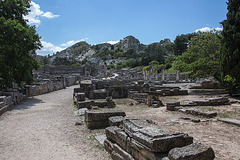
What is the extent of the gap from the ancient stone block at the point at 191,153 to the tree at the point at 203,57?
55.3 ft

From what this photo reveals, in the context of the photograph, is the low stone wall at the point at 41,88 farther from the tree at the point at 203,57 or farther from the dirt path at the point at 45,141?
the tree at the point at 203,57

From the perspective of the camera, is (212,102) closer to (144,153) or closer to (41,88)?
(144,153)

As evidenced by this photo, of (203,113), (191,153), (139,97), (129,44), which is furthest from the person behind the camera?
(129,44)

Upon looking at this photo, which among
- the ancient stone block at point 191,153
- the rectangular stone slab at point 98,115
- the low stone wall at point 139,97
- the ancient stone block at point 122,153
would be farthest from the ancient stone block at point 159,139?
the low stone wall at point 139,97

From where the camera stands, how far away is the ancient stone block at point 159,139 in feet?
11.7

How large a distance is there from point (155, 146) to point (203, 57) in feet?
60.5

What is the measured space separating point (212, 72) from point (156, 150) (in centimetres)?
1825

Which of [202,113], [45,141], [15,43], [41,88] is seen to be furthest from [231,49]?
[41,88]

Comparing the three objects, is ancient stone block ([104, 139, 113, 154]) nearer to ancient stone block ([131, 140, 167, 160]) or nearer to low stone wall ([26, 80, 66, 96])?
ancient stone block ([131, 140, 167, 160])

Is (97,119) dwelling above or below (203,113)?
above

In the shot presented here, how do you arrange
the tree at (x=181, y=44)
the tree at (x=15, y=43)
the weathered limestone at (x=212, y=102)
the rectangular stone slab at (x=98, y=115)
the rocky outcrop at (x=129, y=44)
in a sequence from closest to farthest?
1. the rectangular stone slab at (x=98, y=115)
2. the weathered limestone at (x=212, y=102)
3. the tree at (x=15, y=43)
4. the tree at (x=181, y=44)
5. the rocky outcrop at (x=129, y=44)

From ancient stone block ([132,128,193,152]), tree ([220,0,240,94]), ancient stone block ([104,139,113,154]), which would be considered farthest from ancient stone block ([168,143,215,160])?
tree ([220,0,240,94])

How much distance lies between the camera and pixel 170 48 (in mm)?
93562

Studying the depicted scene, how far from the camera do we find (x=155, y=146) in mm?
3525
